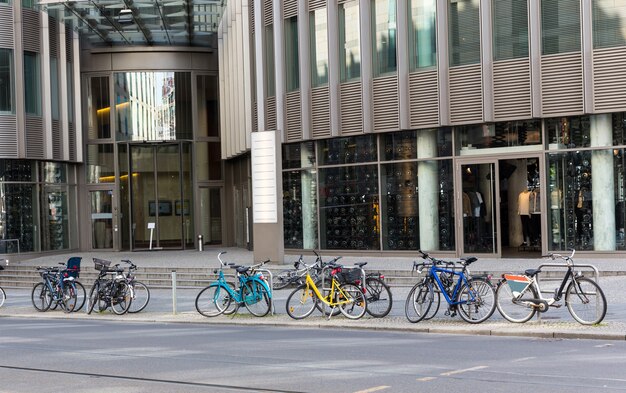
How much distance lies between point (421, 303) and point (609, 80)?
10.7 m

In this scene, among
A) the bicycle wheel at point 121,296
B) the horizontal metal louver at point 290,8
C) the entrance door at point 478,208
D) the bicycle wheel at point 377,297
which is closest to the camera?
the bicycle wheel at point 377,297

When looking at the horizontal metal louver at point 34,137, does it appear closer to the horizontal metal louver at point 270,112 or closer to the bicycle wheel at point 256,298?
the horizontal metal louver at point 270,112

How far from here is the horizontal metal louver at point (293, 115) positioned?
29.6m

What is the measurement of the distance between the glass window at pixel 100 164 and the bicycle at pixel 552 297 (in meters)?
27.0

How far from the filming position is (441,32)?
26.1 metres

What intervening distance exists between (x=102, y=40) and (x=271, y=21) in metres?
11.0

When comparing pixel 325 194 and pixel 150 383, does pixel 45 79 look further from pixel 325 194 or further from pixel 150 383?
pixel 150 383

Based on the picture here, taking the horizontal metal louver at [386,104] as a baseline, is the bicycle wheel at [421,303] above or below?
below

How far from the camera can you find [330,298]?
16.9 metres

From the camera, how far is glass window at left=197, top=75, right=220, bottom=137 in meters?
40.3

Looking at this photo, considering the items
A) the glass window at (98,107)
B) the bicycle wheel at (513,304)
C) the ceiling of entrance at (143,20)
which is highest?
the ceiling of entrance at (143,20)

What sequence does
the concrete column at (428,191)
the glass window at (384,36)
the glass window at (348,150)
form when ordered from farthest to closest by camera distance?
the glass window at (348,150), the glass window at (384,36), the concrete column at (428,191)

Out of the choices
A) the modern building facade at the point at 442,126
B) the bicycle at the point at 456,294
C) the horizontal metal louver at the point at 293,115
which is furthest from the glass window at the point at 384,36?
the bicycle at the point at 456,294

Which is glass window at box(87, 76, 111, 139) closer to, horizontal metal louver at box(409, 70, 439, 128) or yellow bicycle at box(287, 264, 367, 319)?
horizontal metal louver at box(409, 70, 439, 128)
